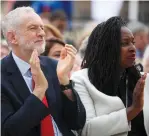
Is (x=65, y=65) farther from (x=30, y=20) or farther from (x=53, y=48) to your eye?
(x=53, y=48)

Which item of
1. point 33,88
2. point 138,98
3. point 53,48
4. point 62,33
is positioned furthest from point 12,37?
point 62,33

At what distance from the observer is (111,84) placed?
4.23 metres

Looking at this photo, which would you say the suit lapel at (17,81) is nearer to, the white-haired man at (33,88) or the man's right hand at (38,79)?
the white-haired man at (33,88)

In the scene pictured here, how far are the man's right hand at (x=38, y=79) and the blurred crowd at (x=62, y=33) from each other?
1.27 metres

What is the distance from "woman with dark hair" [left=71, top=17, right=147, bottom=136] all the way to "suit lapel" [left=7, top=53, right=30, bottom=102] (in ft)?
1.41

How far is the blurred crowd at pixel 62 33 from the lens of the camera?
580 cm

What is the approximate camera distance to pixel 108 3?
967 cm

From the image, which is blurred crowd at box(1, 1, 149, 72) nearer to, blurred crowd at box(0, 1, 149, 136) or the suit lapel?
blurred crowd at box(0, 1, 149, 136)

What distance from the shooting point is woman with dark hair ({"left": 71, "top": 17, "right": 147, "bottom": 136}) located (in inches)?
159

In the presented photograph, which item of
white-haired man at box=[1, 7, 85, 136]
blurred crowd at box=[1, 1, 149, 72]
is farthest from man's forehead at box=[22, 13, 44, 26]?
blurred crowd at box=[1, 1, 149, 72]

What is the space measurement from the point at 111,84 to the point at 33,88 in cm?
61

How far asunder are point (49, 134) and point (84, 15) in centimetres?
925

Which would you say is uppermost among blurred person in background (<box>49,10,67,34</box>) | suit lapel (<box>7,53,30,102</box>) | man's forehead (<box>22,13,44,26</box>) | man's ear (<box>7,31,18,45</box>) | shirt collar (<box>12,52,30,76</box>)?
man's forehead (<box>22,13,44,26</box>)

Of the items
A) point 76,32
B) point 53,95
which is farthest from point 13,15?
point 76,32
